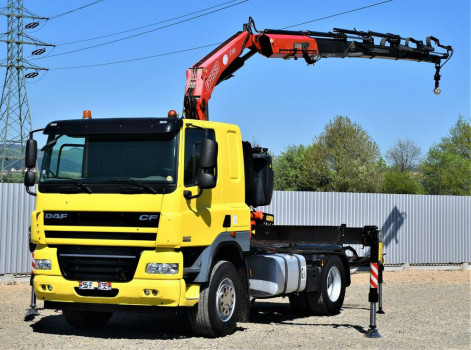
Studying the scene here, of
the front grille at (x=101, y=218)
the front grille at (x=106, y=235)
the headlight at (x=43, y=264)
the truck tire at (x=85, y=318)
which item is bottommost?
the truck tire at (x=85, y=318)

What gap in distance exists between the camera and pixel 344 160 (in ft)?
231

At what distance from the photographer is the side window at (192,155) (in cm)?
1026

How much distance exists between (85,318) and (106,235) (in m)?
2.21

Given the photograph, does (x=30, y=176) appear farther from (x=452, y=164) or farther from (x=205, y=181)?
(x=452, y=164)

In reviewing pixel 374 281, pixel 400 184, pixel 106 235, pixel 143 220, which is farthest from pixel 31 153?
pixel 400 184

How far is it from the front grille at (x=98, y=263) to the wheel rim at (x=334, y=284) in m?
5.17

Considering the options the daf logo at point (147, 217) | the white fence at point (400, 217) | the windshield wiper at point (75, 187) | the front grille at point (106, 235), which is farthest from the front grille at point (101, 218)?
the white fence at point (400, 217)

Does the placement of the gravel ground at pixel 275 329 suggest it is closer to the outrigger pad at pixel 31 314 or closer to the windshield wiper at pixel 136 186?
the outrigger pad at pixel 31 314

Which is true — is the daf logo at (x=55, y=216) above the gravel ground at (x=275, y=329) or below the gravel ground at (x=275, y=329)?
above

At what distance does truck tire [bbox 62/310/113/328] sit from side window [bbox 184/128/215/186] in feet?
9.92

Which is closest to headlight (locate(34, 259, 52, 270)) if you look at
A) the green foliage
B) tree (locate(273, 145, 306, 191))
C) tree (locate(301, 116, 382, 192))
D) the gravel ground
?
the gravel ground

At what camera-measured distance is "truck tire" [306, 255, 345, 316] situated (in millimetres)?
13867

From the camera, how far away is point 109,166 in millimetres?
10508

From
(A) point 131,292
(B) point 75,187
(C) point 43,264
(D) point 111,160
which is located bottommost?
(A) point 131,292
